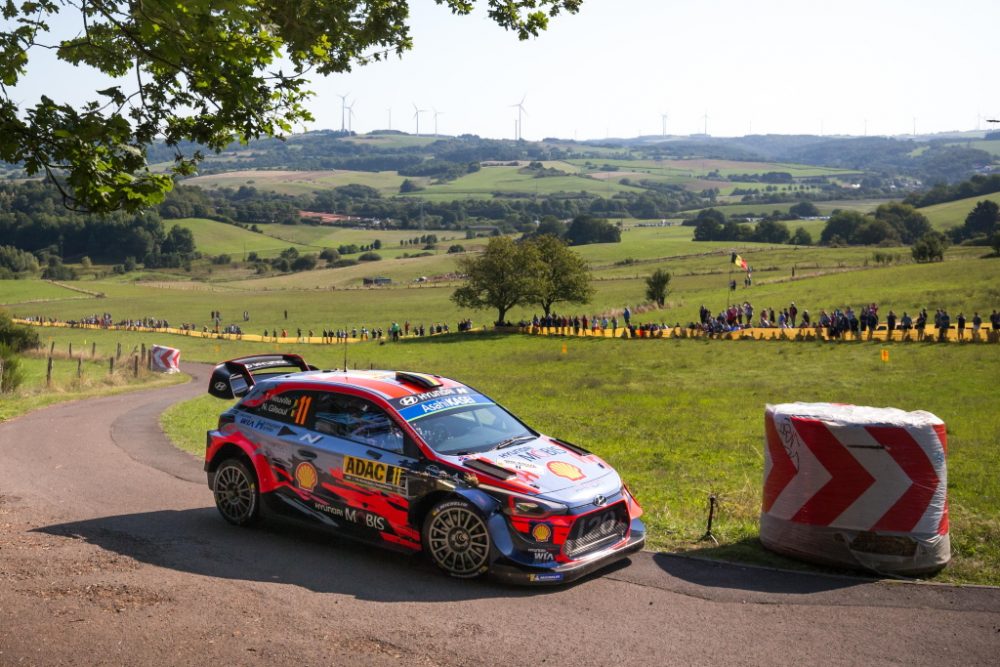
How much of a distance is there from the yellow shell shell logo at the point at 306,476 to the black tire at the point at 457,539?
169 cm

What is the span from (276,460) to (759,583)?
5304 mm

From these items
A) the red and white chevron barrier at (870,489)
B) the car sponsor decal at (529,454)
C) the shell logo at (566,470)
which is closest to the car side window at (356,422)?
the car sponsor decal at (529,454)

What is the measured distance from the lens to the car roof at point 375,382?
32.8 ft

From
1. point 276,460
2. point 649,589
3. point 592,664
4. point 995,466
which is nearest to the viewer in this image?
point 592,664

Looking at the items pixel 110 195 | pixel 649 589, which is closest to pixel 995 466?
pixel 649 589

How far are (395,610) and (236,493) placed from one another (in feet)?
11.5

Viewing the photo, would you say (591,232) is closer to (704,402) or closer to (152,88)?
(704,402)

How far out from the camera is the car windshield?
9.45 m

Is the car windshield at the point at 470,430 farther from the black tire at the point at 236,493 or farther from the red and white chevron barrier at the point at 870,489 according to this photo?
the red and white chevron barrier at the point at 870,489

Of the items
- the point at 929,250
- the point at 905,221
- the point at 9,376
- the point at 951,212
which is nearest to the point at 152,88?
the point at 9,376

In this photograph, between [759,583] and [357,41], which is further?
[357,41]

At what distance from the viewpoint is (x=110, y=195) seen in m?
7.86

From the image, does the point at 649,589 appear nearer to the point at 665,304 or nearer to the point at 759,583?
the point at 759,583

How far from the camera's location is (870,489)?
8469 mm
